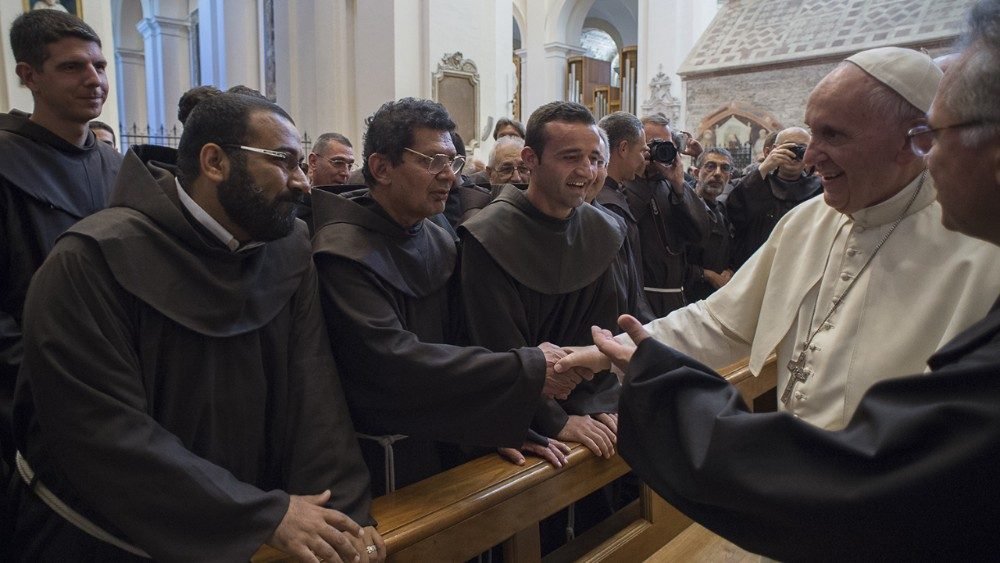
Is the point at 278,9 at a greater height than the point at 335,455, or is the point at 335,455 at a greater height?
the point at 278,9

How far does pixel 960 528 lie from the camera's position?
105 centimetres

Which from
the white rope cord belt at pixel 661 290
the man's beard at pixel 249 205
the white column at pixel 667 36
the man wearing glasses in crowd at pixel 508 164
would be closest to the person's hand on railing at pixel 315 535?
the man's beard at pixel 249 205

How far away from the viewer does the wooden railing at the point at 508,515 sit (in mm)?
1854

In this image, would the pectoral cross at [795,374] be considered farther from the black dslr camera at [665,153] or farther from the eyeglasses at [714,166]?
the eyeglasses at [714,166]

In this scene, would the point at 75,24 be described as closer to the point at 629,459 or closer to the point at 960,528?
the point at 629,459

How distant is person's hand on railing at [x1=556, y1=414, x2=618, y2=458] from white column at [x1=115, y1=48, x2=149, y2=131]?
76.9 feet

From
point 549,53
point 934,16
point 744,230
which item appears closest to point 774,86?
point 934,16

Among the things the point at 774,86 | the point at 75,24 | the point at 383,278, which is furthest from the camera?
the point at 774,86

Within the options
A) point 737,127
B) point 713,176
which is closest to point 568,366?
point 713,176

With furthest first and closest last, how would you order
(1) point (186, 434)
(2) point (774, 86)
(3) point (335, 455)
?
1. (2) point (774, 86)
2. (3) point (335, 455)
3. (1) point (186, 434)

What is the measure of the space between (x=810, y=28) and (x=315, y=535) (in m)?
12.3

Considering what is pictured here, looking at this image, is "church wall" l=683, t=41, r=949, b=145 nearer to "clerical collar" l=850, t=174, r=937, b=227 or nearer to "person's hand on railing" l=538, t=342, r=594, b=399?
"clerical collar" l=850, t=174, r=937, b=227

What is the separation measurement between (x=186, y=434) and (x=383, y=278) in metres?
0.82

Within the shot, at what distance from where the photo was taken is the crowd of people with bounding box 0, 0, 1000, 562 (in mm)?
1183
